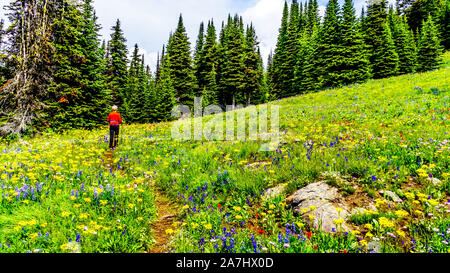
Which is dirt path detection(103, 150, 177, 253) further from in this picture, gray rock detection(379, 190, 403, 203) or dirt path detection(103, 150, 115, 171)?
gray rock detection(379, 190, 403, 203)

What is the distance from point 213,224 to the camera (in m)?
3.78

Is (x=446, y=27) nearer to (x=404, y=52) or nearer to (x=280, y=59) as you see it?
(x=404, y=52)

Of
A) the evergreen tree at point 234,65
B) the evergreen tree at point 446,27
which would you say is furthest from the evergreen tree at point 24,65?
the evergreen tree at point 446,27

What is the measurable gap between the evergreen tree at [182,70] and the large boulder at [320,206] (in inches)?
1481

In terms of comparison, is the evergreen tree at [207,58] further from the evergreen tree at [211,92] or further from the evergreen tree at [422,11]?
the evergreen tree at [422,11]

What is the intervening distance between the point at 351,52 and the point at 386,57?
1012cm

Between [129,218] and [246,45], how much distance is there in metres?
42.9

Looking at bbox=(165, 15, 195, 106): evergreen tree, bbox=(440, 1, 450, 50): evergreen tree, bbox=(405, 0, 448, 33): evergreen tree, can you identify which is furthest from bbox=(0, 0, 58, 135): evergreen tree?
bbox=(440, 1, 450, 50): evergreen tree

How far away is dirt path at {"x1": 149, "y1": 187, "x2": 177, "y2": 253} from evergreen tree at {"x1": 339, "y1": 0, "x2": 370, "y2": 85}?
31419 mm

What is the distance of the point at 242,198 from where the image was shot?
4570 millimetres

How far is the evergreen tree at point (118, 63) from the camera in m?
38.0

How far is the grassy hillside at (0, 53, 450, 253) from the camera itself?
9.80 ft
